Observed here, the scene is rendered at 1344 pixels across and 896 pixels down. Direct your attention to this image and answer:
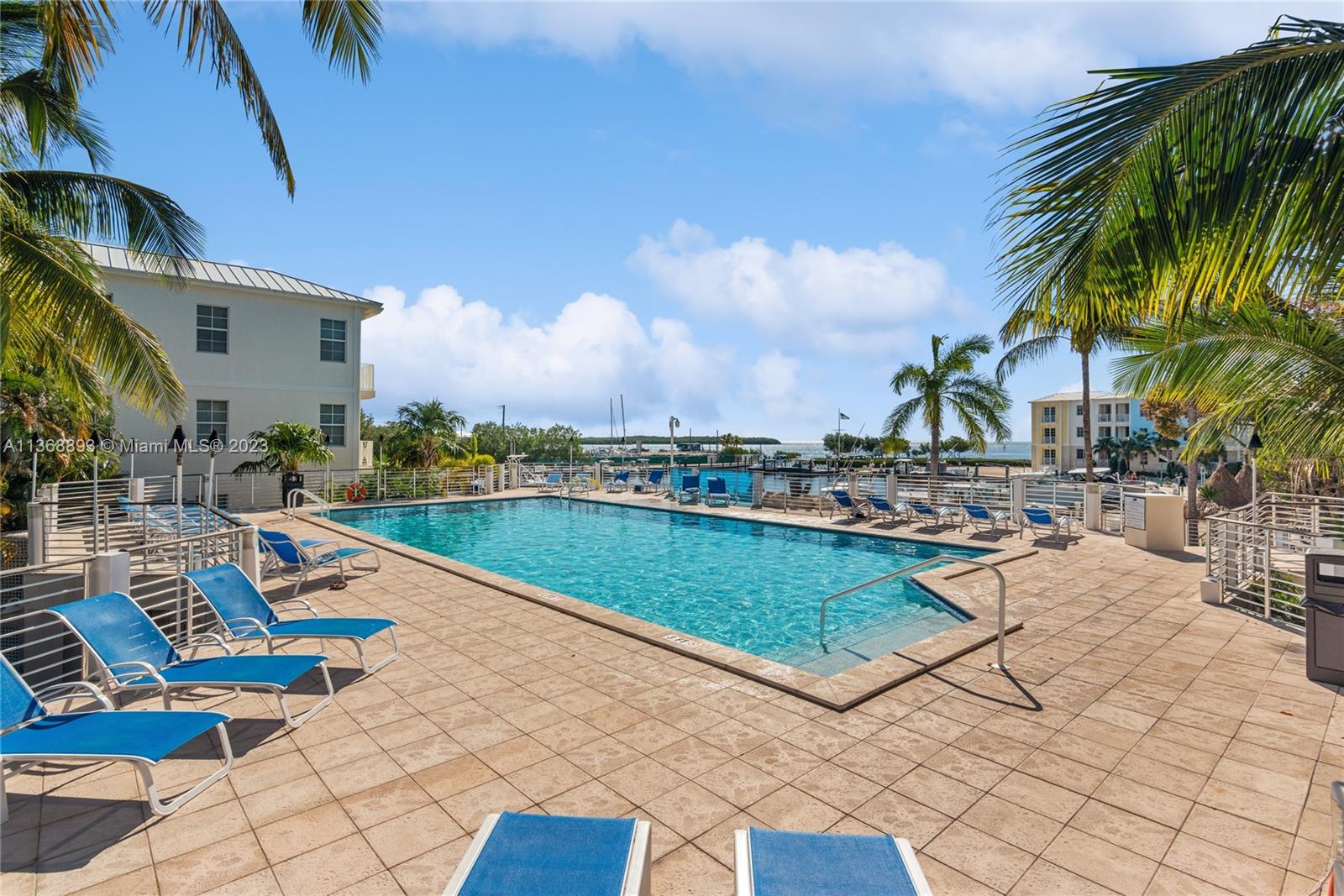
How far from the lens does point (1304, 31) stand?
7.36 ft

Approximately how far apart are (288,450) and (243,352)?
4060 mm

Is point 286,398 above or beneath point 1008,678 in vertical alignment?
above

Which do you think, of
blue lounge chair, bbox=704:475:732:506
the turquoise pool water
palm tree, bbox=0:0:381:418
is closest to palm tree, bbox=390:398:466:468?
the turquoise pool water

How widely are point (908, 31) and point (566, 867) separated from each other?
16.6 feet

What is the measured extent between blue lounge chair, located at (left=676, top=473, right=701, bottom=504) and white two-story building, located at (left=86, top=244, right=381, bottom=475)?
11.6 m

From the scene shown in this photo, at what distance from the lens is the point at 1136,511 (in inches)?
471

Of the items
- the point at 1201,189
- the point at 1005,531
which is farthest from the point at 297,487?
the point at 1201,189

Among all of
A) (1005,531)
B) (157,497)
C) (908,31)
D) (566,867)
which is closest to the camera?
(566,867)

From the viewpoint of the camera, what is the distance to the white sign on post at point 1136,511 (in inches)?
459

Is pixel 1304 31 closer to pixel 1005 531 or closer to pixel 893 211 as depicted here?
pixel 893 211

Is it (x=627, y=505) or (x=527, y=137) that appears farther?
(x=627, y=505)

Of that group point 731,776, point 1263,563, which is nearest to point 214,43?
point 731,776

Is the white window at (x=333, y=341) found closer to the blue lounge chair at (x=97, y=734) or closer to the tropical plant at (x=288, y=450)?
the tropical plant at (x=288, y=450)

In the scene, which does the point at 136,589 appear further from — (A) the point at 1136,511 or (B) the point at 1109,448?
(B) the point at 1109,448
